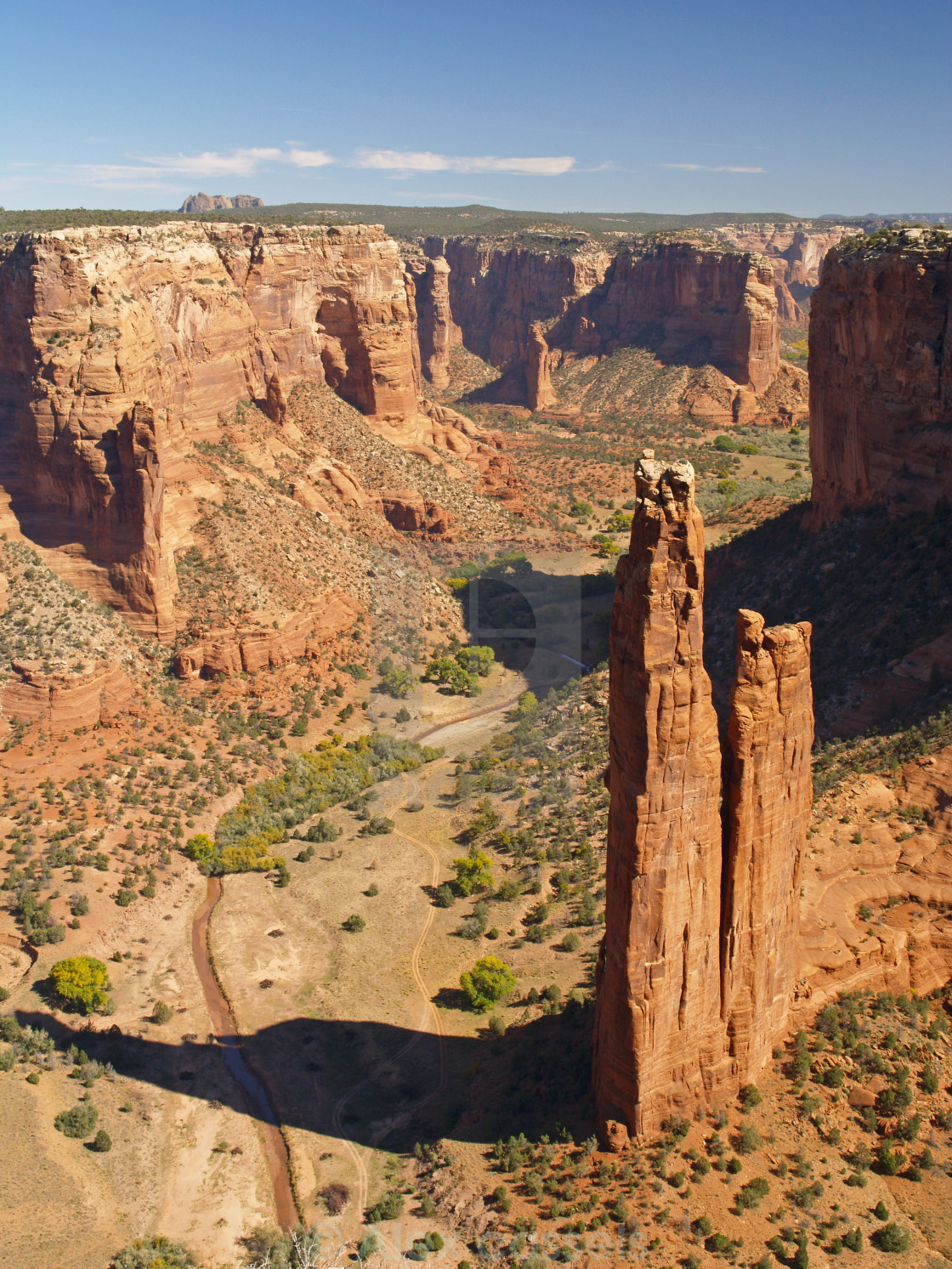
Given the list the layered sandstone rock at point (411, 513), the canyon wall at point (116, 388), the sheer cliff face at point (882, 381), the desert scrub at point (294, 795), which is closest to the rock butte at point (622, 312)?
the layered sandstone rock at point (411, 513)

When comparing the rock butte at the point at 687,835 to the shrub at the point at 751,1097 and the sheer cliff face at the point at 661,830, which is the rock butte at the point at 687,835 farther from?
the shrub at the point at 751,1097

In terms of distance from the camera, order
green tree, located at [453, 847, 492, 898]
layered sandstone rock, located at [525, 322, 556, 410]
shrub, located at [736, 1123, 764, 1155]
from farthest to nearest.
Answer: layered sandstone rock, located at [525, 322, 556, 410] < green tree, located at [453, 847, 492, 898] < shrub, located at [736, 1123, 764, 1155]

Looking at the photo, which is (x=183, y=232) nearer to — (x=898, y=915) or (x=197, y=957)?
(x=197, y=957)

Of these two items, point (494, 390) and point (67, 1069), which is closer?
point (67, 1069)

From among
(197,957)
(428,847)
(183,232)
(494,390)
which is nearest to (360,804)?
(428,847)

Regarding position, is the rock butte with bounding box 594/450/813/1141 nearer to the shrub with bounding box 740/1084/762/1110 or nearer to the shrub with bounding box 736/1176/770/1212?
the shrub with bounding box 740/1084/762/1110

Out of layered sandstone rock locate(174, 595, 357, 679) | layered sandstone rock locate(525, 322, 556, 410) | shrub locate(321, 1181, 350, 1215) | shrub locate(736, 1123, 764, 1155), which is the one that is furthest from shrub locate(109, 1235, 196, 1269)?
Result: layered sandstone rock locate(525, 322, 556, 410)
